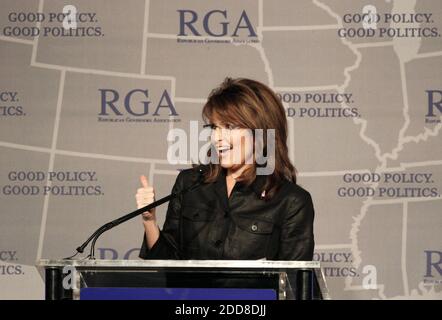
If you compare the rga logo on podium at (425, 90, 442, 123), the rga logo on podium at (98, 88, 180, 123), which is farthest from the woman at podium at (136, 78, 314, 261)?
the rga logo on podium at (425, 90, 442, 123)

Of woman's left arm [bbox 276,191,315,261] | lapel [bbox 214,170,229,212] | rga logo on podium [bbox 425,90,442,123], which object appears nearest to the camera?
woman's left arm [bbox 276,191,315,261]

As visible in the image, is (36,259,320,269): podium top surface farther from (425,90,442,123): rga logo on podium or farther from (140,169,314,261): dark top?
(425,90,442,123): rga logo on podium

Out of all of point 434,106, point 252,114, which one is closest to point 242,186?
point 252,114

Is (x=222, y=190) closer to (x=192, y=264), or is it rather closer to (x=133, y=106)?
(x=192, y=264)

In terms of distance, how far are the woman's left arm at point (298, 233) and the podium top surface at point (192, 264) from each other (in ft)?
2.60

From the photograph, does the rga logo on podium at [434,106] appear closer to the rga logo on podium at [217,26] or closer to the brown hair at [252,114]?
the rga logo on podium at [217,26]

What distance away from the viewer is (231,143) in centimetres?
365

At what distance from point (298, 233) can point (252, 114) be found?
52 centimetres

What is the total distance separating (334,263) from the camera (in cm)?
512

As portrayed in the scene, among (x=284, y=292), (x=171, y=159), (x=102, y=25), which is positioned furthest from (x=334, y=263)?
(x=284, y=292)

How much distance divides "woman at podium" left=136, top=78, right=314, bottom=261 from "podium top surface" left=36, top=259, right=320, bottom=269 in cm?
68

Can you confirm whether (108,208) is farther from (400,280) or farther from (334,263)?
(400,280)

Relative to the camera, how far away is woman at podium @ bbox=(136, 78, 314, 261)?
3627 mm

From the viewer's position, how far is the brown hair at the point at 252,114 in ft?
12.0
